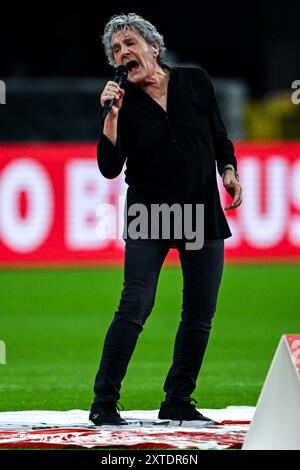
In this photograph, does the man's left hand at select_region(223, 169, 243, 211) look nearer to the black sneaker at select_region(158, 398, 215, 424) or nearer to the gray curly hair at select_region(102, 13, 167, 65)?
the gray curly hair at select_region(102, 13, 167, 65)

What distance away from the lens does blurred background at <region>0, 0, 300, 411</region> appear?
10188 mm

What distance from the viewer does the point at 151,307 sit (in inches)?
283

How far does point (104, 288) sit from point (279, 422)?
9.79 meters

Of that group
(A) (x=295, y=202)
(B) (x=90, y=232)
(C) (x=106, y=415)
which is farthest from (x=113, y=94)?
(A) (x=295, y=202)

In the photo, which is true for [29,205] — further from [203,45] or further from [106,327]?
[203,45]

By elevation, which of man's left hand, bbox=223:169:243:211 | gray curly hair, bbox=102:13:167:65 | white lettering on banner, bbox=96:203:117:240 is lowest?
man's left hand, bbox=223:169:243:211

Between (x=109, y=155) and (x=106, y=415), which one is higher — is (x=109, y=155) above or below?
above

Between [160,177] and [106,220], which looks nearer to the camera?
[160,177]

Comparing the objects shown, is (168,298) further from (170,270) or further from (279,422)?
(279,422)

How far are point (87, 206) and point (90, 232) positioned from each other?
0.37m

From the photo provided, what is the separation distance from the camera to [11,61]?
2720 centimetres

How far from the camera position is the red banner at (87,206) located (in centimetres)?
1728

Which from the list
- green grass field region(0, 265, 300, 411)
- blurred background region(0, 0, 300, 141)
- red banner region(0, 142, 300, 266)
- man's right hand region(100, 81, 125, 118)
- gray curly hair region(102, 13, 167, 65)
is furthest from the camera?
blurred background region(0, 0, 300, 141)

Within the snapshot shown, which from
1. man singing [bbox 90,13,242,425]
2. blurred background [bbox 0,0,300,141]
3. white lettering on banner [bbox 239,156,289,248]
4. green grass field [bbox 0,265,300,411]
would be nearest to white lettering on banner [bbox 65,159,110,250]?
green grass field [bbox 0,265,300,411]
